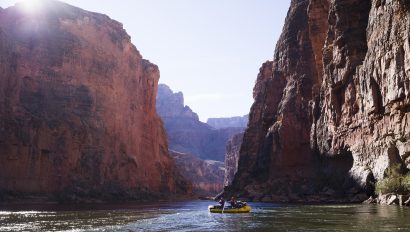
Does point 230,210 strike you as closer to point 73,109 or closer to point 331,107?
point 331,107

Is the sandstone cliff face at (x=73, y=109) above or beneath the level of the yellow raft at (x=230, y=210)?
above

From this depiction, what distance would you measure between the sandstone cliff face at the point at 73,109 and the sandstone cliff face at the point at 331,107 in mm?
28632

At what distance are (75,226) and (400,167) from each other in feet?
131

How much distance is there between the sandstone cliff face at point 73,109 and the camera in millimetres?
84375

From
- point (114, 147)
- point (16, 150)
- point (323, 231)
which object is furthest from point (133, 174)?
point (323, 231)

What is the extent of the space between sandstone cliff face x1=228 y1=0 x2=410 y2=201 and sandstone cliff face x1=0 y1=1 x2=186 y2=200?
28632mm

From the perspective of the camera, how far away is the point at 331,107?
8419 cm

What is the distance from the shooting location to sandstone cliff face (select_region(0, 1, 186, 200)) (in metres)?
84.4

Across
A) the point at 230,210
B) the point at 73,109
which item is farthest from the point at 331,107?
the point at 73,109

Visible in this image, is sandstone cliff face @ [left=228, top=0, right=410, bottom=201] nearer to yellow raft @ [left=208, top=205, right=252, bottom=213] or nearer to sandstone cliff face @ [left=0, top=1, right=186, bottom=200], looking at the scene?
yellow raft @ [left=208, top=205, right=252, bottom=213]

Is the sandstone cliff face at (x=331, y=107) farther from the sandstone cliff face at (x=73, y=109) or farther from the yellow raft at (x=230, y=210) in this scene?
the sandstone cliff face at (x=73, y=109)

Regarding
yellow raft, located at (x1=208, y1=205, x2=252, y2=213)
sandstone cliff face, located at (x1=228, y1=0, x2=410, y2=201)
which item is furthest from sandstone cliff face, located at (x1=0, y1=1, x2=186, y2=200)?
yellow raft, located at (x1=208, y1=205, x2=252, y2=213)

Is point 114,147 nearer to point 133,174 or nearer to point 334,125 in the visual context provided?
point 133,174

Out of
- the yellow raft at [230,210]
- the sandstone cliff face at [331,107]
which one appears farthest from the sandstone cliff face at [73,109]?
the yellow raft at [230,210]
